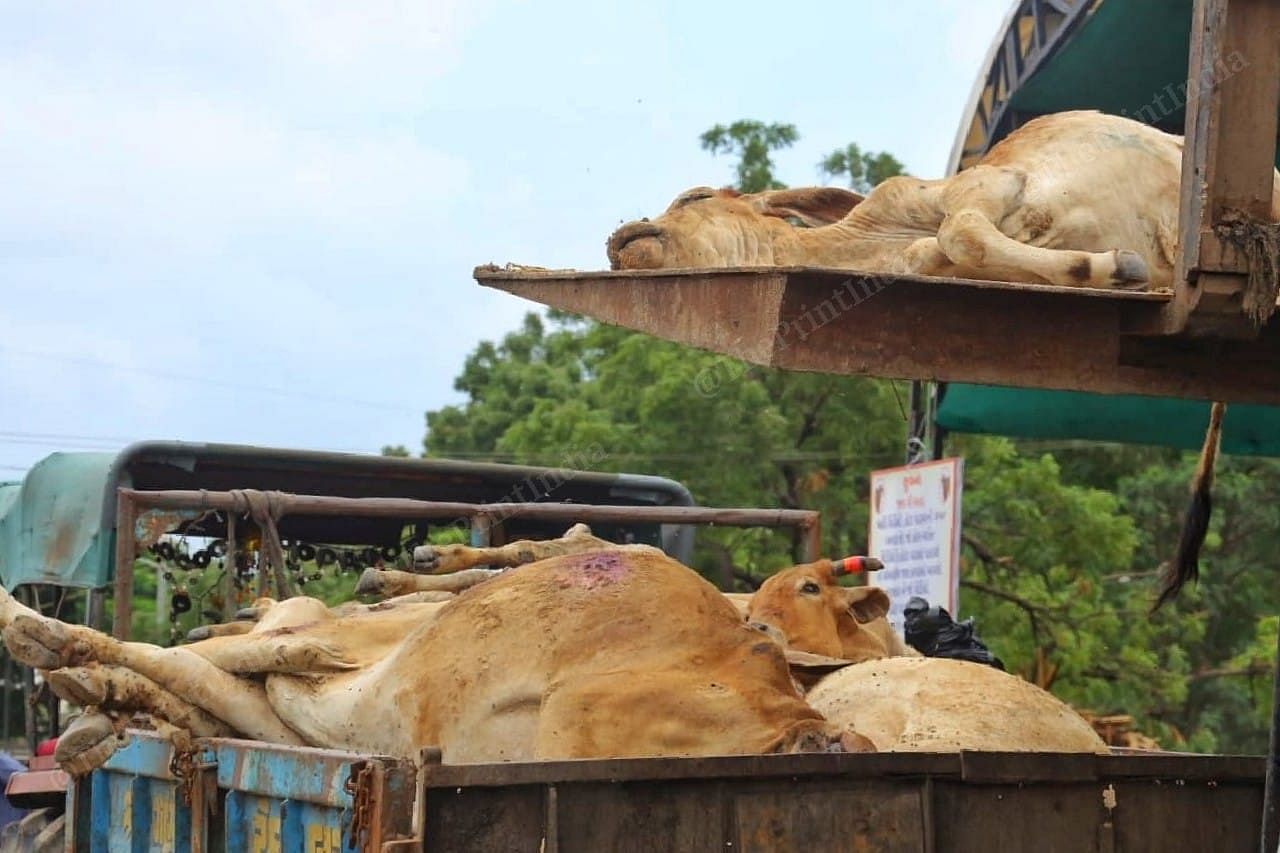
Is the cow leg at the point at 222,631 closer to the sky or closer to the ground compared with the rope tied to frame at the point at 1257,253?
closer to the ground

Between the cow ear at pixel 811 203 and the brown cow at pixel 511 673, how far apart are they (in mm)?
1451

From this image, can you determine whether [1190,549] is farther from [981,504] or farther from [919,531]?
[981,504]

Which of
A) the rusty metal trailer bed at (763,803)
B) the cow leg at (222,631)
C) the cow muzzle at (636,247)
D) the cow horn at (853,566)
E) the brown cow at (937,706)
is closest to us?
the rusty metal trailer bed at (763,803)

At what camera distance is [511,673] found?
15.6ft

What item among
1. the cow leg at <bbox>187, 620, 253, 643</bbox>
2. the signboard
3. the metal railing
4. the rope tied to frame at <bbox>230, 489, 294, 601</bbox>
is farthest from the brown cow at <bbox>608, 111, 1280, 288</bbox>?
the signboard

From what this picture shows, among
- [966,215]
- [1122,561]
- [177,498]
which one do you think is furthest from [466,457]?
[966,215]

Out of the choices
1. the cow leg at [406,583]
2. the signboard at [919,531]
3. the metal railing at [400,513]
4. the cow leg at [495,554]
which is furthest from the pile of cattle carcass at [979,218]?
the signboard at [919,531]

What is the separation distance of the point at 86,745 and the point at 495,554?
1853 mm

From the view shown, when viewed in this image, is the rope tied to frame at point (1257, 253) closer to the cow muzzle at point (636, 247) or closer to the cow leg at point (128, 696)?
the cow muzzle at point (636, 247)

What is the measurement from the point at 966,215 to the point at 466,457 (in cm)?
2604

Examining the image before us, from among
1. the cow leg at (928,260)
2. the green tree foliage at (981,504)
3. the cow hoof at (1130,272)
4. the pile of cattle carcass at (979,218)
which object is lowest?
the green tree foliage at (981,504)

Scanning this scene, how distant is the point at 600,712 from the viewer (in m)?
4.34

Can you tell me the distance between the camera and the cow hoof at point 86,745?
216 inches

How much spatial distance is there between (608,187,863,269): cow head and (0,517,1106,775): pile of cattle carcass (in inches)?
33.8
